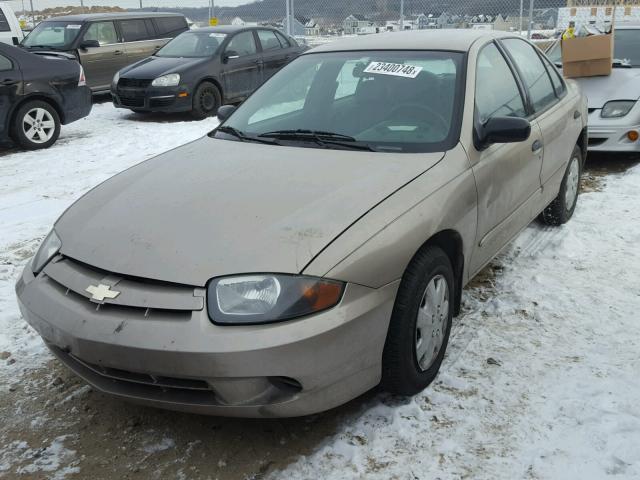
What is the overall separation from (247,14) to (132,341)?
16283mm

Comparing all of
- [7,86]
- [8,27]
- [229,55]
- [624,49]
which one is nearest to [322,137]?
[624,49]

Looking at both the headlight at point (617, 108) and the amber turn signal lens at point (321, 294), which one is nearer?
the amber turn signal lens at point (321, 294)

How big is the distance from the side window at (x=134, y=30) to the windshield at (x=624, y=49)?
8312 millimetres

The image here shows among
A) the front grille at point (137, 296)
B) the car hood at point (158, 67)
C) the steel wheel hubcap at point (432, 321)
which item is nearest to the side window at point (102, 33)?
the car hood at point (158, 67)

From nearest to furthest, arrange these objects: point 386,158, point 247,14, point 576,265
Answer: point 386,158 < point 576,265 < point 247,14

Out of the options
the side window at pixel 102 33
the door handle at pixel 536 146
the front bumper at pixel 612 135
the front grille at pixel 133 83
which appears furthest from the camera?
the side window at pixel 102 33

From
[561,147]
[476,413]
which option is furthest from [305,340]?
[561,147]

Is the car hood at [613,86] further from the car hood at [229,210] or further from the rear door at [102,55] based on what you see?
the rear door at [102,55]

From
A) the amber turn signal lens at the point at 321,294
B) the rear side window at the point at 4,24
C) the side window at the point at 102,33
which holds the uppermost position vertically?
the rear side window at the point at 4,24

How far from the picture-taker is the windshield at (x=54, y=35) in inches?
468

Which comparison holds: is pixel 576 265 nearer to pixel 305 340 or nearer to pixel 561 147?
pixel 561 147

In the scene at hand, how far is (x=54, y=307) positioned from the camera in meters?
2.53

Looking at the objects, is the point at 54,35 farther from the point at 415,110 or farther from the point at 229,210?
the point at 229,210

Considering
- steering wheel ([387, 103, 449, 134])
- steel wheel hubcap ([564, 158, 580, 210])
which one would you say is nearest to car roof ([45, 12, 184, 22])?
steel wheel hubcap ([564, 158, 580, 210])
